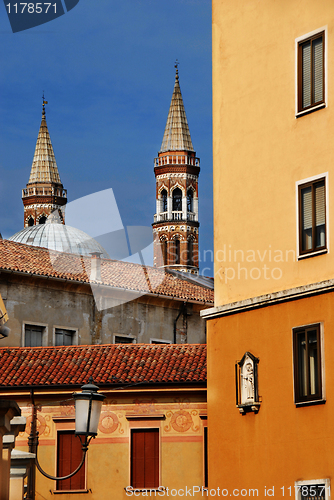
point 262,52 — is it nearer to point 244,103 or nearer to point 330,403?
point 244,103

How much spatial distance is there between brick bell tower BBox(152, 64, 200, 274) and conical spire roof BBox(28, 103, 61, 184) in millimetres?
8241

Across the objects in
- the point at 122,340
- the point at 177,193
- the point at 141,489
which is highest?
the point at 177,193

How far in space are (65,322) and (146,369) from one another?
20.1 feet

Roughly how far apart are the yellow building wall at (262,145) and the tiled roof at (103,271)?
32.7ft

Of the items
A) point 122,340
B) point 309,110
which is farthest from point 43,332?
point 309,110

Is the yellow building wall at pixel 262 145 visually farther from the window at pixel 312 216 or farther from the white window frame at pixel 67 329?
the white window frame at pixel 67 329

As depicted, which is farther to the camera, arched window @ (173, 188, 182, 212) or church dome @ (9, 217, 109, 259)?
arched window @ (173, 188, 182, 212)

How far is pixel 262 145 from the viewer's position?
15.4 metres

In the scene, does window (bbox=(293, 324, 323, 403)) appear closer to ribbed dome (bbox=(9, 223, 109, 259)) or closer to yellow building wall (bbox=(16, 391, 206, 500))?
yellow building wall (bbox=(16, 391, 206, 500))

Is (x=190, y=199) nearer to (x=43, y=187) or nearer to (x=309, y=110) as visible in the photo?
(x=43, y=187)

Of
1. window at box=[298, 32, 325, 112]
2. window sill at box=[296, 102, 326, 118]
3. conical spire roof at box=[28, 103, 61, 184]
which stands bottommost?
window sill at box=[296, 102, 326, 118]

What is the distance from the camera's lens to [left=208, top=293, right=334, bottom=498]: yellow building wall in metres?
13.3

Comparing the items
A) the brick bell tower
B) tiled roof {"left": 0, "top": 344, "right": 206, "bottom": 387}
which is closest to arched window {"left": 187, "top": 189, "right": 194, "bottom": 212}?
the brick bell tower

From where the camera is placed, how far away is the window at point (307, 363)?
1355cm
